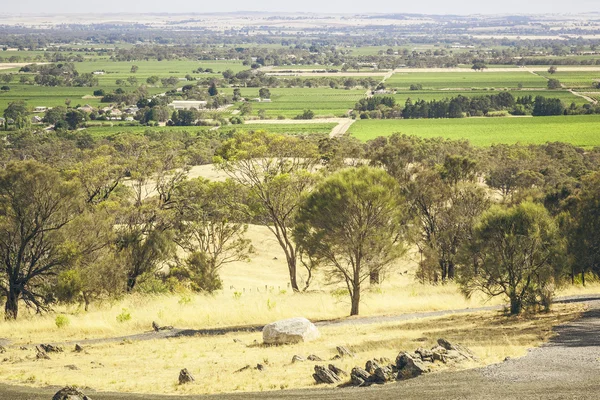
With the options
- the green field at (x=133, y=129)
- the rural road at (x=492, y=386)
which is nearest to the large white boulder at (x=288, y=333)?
the rural road at (x=492, y=386)

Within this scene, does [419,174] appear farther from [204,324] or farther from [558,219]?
[204,324]

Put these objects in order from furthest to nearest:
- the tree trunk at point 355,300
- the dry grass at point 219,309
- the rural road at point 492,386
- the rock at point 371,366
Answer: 1. the tree trunk at point 355,300
2. the dry grass at point 219,309
3. the rock at point 371,366
4. the rural road at point 492,386

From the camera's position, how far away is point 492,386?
14.0m

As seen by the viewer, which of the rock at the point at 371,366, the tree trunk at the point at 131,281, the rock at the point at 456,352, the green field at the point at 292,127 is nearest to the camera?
the rock at the point at 371,366

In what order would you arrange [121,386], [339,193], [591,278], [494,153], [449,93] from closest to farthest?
[121,386] < [339,193] < [591,278] < [494,153] < [449,93]

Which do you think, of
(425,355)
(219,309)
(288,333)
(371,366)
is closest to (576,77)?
(219,309)

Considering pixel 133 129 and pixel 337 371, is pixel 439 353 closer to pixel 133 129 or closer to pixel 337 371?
pixel 337 371

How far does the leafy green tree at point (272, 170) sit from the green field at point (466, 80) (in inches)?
4740

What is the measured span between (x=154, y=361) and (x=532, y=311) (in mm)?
10844

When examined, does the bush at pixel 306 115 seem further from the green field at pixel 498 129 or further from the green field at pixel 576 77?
the green field at pixel 576 77

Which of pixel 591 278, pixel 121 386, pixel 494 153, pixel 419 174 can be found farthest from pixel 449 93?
pixel 121 386

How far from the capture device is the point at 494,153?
225 feet

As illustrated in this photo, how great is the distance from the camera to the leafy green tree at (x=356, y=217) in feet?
79.6

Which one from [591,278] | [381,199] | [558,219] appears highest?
[381,199]
